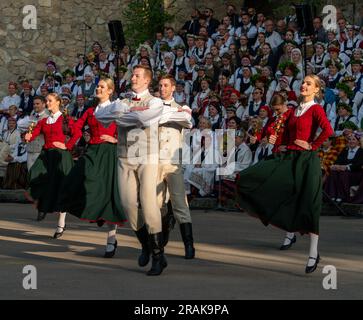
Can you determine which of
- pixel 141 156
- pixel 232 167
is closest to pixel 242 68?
pixel 232 167

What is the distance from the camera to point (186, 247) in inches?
415

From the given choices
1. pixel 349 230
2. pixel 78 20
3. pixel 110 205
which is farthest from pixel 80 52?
pixel 110 205

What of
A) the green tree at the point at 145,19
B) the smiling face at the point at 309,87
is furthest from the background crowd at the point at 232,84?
the smiling face at the point at 309,87

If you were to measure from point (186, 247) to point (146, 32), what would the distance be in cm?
1560

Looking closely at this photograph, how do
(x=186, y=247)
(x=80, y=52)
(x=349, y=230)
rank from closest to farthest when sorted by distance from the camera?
(x=186, y=247) < (x=349, y=230) < (x=80, y=52)

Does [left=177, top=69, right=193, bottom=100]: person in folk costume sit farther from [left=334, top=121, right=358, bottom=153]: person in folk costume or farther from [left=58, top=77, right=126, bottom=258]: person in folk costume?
[left=58, top=77, right=126, bottom=258]: person in folk costume

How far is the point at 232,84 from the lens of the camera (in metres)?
20.6

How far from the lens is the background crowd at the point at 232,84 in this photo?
1695cm

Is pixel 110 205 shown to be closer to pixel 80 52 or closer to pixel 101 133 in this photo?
pixel 101 133

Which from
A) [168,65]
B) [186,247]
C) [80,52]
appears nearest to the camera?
[186,247]

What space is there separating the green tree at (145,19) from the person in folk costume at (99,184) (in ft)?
47.8

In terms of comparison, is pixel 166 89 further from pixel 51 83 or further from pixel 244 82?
pixel 51 83

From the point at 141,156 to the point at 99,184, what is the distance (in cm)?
172

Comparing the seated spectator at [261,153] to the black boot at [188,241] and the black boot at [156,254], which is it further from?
the black boot at [156,254]
